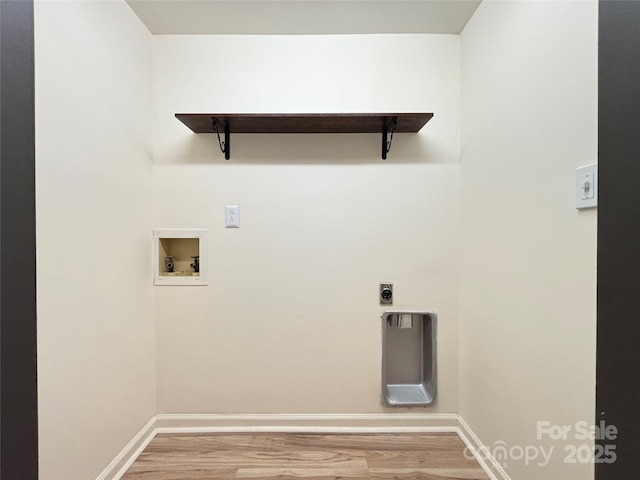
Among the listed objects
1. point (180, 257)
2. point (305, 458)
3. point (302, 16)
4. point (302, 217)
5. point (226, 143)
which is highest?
point (302, 16)

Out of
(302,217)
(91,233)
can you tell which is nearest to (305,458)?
(302,217)

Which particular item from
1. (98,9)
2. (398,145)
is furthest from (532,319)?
(98,9)

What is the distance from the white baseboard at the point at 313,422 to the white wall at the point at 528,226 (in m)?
0.21

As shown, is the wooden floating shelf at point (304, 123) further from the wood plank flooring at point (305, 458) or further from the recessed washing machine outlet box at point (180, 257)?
the wood plank flooring at point (305, 458)

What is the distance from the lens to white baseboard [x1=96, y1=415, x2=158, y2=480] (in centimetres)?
135

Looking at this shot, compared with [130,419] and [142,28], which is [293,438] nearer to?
[130,419]

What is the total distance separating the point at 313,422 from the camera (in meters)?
1.72

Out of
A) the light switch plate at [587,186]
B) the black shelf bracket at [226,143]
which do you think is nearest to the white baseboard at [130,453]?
the black shelf bracket at [226,143]

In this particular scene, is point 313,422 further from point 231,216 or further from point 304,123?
point 304,123

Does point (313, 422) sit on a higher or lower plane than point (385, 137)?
lower

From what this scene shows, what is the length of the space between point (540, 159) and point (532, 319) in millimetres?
590

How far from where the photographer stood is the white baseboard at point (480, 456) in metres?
1.34

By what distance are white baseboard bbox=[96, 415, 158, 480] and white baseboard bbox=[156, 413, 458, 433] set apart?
7 centimetres

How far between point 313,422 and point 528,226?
4.85 ft
